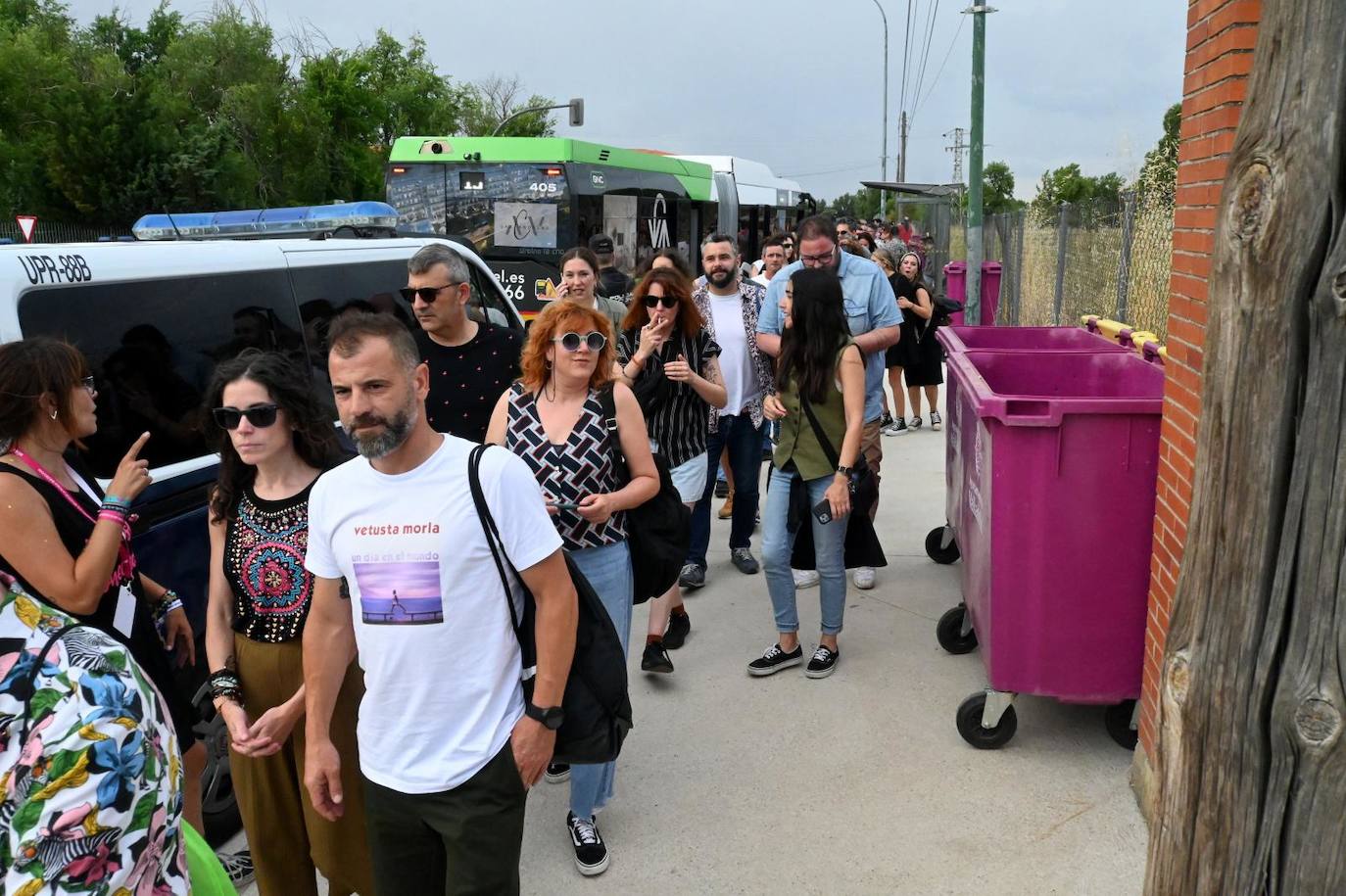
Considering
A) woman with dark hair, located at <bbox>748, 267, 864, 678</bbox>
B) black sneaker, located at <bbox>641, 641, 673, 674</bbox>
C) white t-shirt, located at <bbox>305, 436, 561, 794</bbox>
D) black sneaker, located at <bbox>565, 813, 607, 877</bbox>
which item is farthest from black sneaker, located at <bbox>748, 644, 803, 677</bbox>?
white t-shirt, located at <bbox>305, 436, 561, 794</bbox>

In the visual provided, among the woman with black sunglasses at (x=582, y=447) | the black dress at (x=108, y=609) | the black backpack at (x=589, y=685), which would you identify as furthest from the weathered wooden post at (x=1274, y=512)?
the black dress at (x=108, y=609)

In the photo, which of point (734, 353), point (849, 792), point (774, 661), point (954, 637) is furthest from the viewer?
point (734, 353)

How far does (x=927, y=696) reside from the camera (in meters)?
4.66

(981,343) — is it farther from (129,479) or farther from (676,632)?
(129,479)

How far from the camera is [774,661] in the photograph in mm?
4914

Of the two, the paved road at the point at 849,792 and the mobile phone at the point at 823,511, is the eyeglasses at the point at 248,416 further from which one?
the mobile phone at the point at 823,511

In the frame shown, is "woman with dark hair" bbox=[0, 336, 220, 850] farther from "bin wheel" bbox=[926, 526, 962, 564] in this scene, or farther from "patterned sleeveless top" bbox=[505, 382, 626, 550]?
"bin wheel" bbox=[926, 526, 962, 564]

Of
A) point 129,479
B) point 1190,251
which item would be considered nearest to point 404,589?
point 129,479

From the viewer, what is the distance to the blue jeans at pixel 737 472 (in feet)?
19.0

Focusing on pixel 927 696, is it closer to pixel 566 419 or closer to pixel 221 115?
pixel 566 419

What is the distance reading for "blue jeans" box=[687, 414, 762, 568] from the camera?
580 cm

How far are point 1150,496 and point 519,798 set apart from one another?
2.46 meters

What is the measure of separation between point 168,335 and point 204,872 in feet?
6.91

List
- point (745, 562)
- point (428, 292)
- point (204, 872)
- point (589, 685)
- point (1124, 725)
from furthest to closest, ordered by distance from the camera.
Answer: point (745, 562), point (428, 292), point (1124, 725), point (589, 685), point (204, 872)
